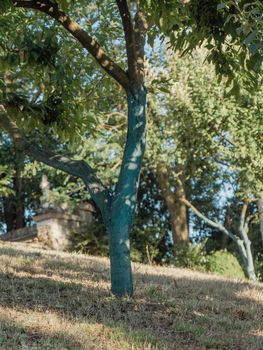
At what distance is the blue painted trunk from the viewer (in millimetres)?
6527

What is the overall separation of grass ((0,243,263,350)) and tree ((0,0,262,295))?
1.96 ft

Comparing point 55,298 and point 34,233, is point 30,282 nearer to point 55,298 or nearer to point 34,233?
point 55,298

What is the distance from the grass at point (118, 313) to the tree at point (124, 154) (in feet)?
1.96

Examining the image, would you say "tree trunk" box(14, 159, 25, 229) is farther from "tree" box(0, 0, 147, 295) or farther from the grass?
"tree" box(0, 0, 147, 295)

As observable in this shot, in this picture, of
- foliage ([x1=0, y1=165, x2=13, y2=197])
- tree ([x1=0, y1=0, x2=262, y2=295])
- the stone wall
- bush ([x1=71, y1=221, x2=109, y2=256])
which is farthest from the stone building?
tree ([x1=0, y1=0, x2=262, y2=295])

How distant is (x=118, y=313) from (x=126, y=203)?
1.43m

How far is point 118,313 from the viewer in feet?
19.0

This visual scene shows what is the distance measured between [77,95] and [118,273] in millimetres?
2953

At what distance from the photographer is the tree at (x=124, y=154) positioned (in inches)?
258

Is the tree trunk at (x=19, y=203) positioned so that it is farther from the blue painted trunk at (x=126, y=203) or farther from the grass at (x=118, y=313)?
the blue painted trunk at (x=126, y=203)

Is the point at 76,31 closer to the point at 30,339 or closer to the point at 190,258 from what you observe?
the point at 30,339

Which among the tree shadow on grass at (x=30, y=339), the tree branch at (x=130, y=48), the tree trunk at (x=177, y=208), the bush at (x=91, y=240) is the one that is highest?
the tree branch at (x=130, y=48)

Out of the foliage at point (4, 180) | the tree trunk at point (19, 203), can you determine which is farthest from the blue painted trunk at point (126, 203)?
the tree trunk at point (19, 203)

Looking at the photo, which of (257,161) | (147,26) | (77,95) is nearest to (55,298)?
(77,95)
